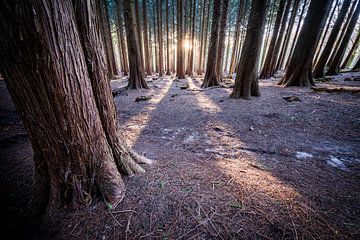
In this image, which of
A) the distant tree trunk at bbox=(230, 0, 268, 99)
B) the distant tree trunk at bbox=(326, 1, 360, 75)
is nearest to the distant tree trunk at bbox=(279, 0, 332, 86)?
the distant tree trunk at bbox=(230, 0, 268, 99)

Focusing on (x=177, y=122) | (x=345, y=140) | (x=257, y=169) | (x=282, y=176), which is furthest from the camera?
(x=177, y=122)

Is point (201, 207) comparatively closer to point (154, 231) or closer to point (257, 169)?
point (154, 231)

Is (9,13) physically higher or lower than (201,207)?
higher

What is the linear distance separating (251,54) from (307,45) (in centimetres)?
357

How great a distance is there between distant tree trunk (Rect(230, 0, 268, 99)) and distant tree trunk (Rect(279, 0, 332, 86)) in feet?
9.51

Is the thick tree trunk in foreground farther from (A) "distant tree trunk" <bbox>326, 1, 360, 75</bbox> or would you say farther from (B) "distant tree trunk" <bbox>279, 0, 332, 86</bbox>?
(A) "distant tree trunk" <bbox>326, 1, 360, 75</bbox>

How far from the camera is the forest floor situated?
4.29 ft

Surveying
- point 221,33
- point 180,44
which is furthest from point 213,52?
point 180,44

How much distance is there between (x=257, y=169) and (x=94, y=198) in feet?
6.88

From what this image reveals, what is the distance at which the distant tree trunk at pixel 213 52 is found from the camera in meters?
7.25

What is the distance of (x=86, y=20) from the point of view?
4.49 feet

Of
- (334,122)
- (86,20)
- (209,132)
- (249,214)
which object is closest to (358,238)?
(249,214)

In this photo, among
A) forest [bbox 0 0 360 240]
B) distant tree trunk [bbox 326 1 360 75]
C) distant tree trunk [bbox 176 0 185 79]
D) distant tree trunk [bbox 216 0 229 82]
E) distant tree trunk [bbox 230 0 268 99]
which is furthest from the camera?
distant tree trunk [bbox 176 0 185 79]

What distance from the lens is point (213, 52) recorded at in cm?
797
